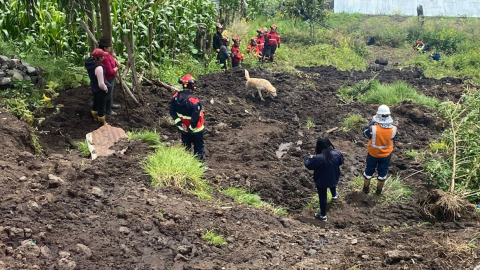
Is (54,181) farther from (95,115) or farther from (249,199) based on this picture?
(95,115)

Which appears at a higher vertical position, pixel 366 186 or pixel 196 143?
pixel 196 143

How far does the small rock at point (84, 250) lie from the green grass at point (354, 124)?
7957 millimetres

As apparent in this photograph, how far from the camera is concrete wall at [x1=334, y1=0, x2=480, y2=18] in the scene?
1245 inches

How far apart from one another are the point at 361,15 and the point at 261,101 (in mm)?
Answer: 21346

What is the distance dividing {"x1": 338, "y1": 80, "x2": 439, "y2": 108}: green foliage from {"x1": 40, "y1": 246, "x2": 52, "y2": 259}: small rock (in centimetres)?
1101

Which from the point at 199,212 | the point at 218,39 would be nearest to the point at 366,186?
the point at 199,212

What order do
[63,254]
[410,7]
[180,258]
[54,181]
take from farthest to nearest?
[410,7] → [54,181] → [180,258] → [63,254]

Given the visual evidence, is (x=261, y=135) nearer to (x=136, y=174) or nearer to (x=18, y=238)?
(x=136, y=174)

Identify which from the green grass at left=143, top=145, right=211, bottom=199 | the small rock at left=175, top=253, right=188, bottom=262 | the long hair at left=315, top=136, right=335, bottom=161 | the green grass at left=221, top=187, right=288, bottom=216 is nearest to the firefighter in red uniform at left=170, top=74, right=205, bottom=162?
the green grass at left=143, top=145, right=211, bottom=199

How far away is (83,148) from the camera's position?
821 cm

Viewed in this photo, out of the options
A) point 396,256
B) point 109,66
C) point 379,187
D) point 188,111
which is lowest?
point 379,187

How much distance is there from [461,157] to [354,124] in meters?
3.29

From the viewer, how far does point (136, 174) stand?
704 cm

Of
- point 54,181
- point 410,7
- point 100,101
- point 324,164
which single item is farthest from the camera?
point 410,7
